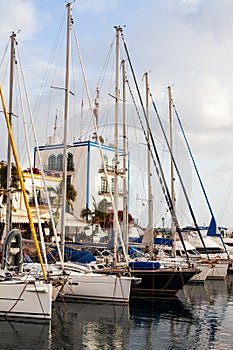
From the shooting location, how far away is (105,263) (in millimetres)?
31203

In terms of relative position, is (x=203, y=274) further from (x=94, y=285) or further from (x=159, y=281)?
(x=94, y=285)

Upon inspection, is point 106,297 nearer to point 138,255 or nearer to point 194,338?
point 194,338

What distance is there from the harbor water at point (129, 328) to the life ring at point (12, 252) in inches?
127

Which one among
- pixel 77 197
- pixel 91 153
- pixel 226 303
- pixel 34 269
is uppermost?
pixel 91 153

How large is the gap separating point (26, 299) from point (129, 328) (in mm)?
4878

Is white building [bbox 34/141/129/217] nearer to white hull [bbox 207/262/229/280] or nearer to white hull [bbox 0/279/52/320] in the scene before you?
white hull [bbox 207/262/229/280]

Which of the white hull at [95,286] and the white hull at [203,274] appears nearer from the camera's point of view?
the white hull at [95,286]

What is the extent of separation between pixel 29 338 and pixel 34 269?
27.5ft

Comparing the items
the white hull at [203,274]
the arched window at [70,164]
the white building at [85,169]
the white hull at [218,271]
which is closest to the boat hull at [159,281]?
the white hull at [203,274]

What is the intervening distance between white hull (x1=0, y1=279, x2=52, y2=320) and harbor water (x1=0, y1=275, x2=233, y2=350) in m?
0.52

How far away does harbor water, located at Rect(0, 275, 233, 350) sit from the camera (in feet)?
59.8

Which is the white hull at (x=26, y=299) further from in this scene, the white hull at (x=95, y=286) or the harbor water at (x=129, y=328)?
the white hull at (x=95, y=286)

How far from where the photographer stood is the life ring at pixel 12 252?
23906 mm

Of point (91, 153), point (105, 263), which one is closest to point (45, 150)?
point (91, 153)
